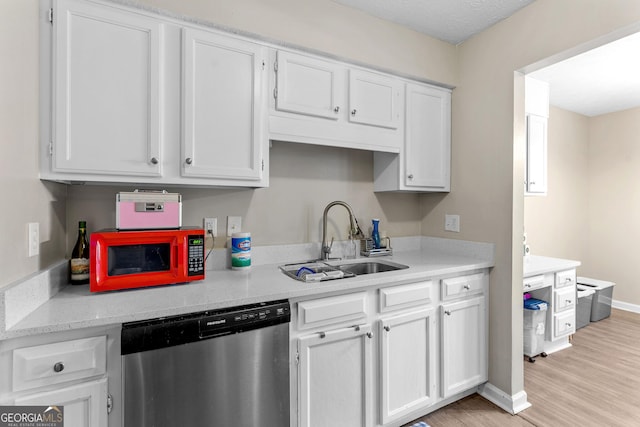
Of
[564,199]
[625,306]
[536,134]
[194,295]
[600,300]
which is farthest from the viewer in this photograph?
[564,199]

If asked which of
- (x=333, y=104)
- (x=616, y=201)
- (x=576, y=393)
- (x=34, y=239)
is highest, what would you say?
(x=333, y=104)

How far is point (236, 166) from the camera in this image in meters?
1.64

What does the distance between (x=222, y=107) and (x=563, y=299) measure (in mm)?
3267

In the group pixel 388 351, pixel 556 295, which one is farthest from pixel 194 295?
pixel 556 295

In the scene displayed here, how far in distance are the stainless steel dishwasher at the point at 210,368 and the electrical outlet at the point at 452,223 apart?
159cm

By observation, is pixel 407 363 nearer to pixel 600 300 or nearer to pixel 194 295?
pixel 194 295

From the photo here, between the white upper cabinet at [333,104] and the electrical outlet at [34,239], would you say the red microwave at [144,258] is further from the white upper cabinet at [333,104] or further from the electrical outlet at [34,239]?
the white upper cabinet at [333,104]

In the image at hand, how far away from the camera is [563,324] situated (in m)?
2.80

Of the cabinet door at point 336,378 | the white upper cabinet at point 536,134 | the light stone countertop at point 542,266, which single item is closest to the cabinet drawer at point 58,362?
the cabinet door at point 336,378

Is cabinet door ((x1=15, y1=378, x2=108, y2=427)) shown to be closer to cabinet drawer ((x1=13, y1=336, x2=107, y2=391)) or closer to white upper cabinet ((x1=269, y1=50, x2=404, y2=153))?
cabinet drawer ((x1=13, y1=336, x2=107, y2=391))

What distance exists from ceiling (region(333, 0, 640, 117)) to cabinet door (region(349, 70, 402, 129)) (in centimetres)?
41

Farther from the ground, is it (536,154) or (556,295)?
(536,154)

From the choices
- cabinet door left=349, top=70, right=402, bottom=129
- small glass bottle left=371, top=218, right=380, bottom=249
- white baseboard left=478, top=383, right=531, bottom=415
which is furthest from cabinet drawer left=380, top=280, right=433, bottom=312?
cabinet door left=349, top=70, right=402, bottom=129

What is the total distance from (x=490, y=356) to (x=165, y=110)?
8.29 feet
